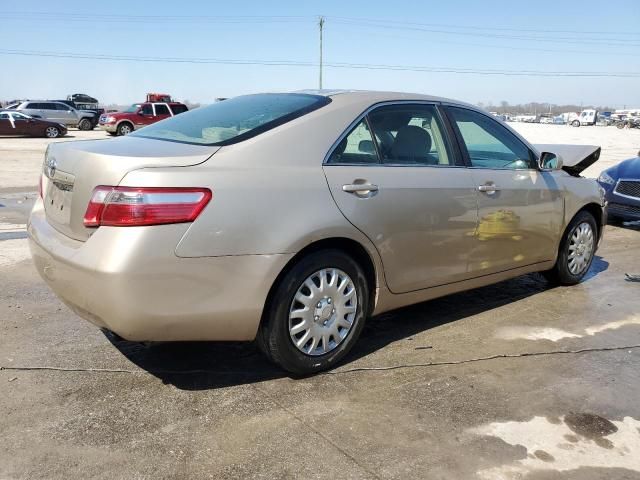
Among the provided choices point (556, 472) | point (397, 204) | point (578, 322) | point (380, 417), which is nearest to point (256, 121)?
point (397, 204)

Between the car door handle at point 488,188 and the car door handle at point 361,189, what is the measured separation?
99 cm

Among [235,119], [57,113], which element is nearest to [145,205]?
[235,119]

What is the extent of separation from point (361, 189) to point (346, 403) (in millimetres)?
1186

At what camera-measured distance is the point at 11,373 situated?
339cm

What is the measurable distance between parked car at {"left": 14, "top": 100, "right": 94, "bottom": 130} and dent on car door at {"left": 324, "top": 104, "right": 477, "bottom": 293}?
3098 cm

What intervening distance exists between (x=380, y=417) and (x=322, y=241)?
3.21ft

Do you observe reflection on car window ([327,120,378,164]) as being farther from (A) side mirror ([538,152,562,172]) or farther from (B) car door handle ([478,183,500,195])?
(A) side mirror ([538,152,562,172])

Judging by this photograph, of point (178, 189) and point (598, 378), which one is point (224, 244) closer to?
point (178, 189)

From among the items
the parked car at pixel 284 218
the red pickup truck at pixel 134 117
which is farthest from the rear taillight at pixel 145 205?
the red pickup truck at pixel 134 117

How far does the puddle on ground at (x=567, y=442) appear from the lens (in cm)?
264

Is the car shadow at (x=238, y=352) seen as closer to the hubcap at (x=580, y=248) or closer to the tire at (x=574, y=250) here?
the tire at (x=574, y=250)

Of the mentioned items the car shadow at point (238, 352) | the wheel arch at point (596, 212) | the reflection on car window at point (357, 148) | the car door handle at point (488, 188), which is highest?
the reflection on car window at point (357, 148)

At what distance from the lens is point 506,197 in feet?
14.0

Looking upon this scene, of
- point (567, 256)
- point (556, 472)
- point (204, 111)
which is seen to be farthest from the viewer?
point (567, 256)
